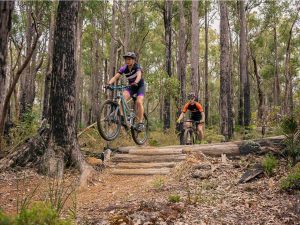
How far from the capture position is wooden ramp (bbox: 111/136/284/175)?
7797mm

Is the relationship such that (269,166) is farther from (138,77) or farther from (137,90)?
(137,90)

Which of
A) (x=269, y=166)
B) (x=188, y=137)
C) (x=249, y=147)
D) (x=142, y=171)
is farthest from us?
(x=188, y=137)

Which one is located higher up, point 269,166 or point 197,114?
point 197,114

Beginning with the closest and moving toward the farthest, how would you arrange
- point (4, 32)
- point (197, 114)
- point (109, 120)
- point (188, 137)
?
1. point (4, 32)
2. point (109, 120)
3. point (188, 137)
4. point (197, 114)

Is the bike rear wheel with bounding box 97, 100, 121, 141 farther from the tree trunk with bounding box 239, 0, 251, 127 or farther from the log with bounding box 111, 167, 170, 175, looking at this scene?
the tree trunk with bounding box 239, 0, 251, 127

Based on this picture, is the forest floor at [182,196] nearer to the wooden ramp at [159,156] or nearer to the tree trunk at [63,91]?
the wooden ramp at [159,156]

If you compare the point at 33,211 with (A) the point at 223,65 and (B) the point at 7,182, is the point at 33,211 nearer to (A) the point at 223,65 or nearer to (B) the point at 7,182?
(B) the point at 7,182

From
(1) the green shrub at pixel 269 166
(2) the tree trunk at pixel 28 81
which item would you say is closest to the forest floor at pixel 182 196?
(1) the green shrub at pixel 269 166

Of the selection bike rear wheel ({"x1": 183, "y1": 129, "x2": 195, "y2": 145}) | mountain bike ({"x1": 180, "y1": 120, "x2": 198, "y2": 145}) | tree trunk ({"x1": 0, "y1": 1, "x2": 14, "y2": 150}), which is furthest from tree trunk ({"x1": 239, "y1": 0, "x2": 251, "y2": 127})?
tree trunk ({"x1": 0, "y1": 1, "x2": 14, "y2": 150})

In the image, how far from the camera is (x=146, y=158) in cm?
842

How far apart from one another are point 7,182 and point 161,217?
3723 millimetres

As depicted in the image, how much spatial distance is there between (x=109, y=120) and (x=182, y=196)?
8.79 feet

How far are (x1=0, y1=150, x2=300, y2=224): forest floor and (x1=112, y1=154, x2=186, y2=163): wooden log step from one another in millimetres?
403

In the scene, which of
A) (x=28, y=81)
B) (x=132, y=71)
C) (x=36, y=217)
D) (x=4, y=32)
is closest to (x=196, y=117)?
(x=132, y=71)
